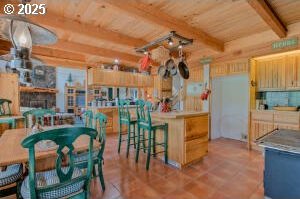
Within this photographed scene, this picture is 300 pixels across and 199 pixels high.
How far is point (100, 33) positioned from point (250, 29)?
3.04m

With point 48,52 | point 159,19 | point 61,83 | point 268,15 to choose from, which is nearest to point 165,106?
point 159,19

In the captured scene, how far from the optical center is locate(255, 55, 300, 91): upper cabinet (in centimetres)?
352

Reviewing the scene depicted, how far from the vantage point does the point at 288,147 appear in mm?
1449

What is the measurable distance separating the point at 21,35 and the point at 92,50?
114 inches

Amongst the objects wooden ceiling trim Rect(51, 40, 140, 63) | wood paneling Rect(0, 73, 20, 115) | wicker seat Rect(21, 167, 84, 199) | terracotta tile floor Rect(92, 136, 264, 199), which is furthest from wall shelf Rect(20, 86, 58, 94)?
wicker seat Rect(21, 167, 84, 199)

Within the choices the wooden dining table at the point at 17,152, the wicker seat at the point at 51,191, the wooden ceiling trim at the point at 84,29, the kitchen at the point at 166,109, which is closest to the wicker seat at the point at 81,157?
the kitchen at the point at 166,109

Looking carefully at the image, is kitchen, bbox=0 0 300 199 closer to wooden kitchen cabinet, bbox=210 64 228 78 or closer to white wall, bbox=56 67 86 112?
wooden kitchen cabinet, bbox=210 64 228 78

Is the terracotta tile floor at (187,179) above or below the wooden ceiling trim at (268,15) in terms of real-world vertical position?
below

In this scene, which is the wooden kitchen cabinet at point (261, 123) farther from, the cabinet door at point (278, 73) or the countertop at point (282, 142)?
the countertop at point (282, 142)

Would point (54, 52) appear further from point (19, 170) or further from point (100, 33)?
point (19, 170)

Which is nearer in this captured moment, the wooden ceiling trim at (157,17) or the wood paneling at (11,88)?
the wooden ceiling trim at (157,17)

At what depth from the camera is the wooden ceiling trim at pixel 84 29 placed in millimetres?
2596

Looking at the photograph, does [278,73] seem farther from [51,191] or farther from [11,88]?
[11,88]

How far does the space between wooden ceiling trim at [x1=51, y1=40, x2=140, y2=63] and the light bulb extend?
8.20 ft
